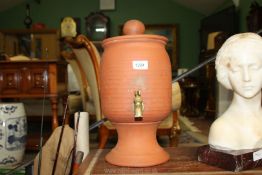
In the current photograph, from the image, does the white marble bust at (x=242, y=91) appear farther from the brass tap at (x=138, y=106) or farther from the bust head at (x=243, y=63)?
the brass tap at (x=138, y=106)

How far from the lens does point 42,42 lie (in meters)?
5.96

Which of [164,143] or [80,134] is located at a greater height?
[80,134]

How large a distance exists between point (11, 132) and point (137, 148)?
1503 millimetres

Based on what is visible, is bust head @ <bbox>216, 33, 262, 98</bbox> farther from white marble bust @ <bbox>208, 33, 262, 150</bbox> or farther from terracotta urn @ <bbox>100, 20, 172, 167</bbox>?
terracotta urn @ <bbox>100, 20, 172, 167</bbox>

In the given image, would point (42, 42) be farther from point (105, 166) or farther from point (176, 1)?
point (105, 166)

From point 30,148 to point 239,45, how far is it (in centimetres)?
223

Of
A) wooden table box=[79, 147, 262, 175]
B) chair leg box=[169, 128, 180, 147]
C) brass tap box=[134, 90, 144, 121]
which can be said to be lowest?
chair leg box=[169, 128, 180, 147]

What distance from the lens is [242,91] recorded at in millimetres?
894

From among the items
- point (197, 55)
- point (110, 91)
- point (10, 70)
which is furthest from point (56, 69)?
point (197, 55)

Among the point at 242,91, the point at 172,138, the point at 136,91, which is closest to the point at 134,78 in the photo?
the point at 136,91

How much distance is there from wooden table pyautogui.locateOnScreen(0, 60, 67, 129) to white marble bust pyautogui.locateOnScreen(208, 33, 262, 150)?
5.93 ft

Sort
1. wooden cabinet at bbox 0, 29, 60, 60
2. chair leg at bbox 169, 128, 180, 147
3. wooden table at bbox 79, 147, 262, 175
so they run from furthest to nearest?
wooden cabinet at bbox 0, 29, 60, 60, chair leg at bbox 169, 128, 180, 147, wooden table at bbox 79, 147, 262, 175

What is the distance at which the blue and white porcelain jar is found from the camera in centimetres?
212

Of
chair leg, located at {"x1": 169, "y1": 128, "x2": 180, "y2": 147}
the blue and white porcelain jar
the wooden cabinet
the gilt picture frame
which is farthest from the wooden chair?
the gilt picture frame
